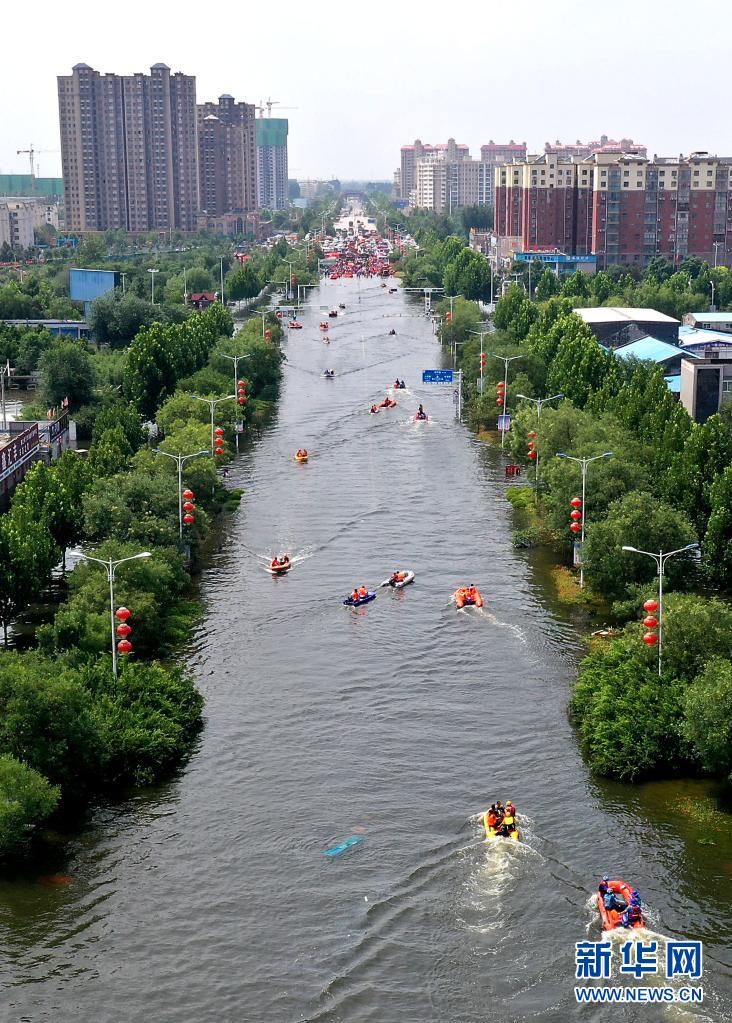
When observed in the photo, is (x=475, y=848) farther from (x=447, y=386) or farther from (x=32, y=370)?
(x=32, y=370)

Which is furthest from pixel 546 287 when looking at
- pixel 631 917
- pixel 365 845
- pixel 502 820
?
pixel 631 917

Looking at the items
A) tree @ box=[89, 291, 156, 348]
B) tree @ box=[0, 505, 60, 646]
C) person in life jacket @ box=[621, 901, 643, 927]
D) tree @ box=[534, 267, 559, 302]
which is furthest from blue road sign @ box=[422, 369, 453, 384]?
person in life jacket @ box=[621, 901, 643, 927]

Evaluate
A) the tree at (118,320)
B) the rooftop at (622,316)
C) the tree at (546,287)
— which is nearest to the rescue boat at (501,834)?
the rooftop at (622,316)

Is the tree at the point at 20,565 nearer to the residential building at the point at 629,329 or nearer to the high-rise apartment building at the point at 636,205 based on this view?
the residential building at the point at 629,329

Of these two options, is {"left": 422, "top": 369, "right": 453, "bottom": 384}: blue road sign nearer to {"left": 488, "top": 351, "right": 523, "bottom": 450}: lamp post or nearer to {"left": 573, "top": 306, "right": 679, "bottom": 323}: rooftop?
{"left": 488, "top": 351, "right": 523, "bottom": 450}: lamp post

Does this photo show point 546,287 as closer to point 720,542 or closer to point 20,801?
point 720,542

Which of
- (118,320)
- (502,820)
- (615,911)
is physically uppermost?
(118,320)
